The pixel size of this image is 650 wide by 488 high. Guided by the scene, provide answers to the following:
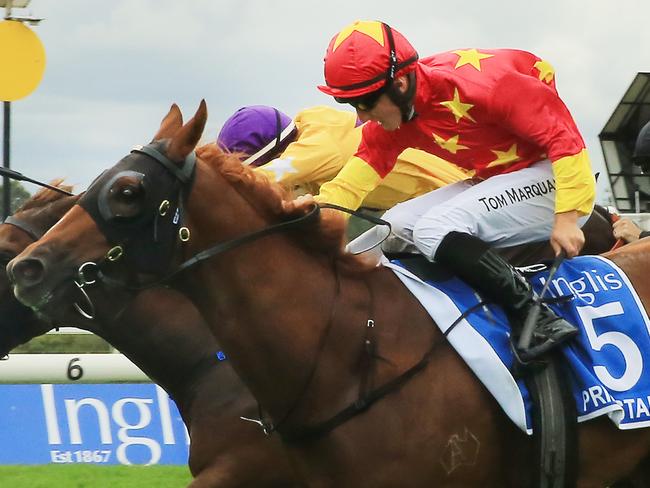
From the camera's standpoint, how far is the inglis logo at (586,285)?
154 inches

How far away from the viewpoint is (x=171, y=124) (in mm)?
3520

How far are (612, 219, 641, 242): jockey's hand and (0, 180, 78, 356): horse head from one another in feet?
7.50

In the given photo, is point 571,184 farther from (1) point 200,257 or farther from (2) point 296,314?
(1) point 200,257

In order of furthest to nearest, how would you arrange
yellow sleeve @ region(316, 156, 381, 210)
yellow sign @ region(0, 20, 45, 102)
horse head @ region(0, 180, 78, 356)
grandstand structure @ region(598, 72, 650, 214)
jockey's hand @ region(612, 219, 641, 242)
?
grandstand structure @ region(598, 72, 650, 214) → yellow sign @ region(0, 20, 45, 102) → horse head @ region(0, 180, 78, 356) → jockey's hand @ region(612, 219, 641, 242) → yellow sleeve @ region(316, 156, 381, 210)

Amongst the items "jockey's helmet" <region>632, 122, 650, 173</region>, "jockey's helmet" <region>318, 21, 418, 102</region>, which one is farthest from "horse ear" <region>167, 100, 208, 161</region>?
"jockey's helmet" <region>632, 122, 650, 173</region>

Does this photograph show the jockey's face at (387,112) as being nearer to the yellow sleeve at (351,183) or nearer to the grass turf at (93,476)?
the yellow sleeve at (351,183)

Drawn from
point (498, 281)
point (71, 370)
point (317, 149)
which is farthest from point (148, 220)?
point (71, 370)

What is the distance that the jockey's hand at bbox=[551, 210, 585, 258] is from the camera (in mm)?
3842

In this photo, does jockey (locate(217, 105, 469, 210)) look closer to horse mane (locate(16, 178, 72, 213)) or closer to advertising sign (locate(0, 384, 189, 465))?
horse mane (locate(16, 178, 72, 213))

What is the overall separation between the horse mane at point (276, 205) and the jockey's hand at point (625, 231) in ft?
5.22

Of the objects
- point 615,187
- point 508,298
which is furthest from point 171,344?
point 615,187

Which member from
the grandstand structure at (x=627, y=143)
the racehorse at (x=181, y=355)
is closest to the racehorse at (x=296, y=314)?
the racehorse at (x=181, y=355)

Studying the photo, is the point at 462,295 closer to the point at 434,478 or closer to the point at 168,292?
the point at 434,478

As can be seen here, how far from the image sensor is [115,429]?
738 cm
